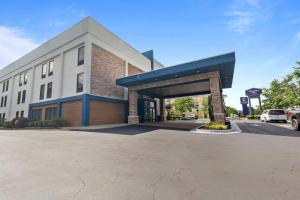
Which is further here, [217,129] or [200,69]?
[200,69]

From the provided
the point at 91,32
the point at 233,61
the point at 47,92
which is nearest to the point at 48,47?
the point at 47,92

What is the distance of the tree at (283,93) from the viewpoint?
1142 inches

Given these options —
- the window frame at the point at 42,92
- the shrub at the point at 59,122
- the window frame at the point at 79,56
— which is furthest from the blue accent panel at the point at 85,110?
the window frame at the point at 42,92

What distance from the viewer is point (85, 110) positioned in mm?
18516

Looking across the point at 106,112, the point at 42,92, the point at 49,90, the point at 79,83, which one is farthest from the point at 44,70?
the point at 106,112

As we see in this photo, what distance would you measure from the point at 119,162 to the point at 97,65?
1826cm

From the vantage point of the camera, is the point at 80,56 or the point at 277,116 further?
the point at 277,116

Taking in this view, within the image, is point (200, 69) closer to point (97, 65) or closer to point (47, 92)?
point (97, 65)

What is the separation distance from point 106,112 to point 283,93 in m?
38.8

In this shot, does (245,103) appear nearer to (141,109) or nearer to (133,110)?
(141,109)

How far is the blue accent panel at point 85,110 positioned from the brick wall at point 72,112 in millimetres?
843

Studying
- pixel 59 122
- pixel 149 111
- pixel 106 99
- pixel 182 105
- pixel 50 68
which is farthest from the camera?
pixel 182 105

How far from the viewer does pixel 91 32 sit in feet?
67.6

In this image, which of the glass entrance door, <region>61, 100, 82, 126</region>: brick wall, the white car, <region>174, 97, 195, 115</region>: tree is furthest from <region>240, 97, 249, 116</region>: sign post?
Result: <region>61, 100, 82, 126</region>: brick wall
